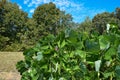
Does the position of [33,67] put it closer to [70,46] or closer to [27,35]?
[70,46]

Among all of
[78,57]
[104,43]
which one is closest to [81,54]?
[78,57]

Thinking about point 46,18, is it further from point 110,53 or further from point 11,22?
point 110,53

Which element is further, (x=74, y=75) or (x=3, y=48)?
(x=3, y=48)

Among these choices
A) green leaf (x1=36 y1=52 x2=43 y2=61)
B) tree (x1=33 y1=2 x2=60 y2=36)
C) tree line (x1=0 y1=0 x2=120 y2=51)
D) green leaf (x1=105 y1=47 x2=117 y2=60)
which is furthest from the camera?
tree (x1=33 y1=2 x2=60 y2=36)

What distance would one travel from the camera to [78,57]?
1.81 m

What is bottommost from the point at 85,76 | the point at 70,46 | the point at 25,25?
the point at 85,76

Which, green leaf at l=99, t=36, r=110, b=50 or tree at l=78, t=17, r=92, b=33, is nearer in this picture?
green leaf at l=99, t=36, r=110, b=50

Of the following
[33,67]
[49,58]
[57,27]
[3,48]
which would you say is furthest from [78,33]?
[57,27]

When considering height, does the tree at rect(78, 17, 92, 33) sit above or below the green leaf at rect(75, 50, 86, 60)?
above

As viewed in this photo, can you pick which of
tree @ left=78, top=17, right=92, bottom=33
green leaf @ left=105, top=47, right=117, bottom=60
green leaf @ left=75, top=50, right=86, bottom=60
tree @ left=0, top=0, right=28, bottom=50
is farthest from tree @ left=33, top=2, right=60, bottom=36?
green leaf @ left=105, top=47, right=117, bottom=60

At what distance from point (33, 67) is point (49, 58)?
8.7 inches

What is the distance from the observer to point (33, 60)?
7.16ft

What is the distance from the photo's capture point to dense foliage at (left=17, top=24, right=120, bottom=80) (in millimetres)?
1696

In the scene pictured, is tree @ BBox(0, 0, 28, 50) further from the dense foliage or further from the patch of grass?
the dense foliage
